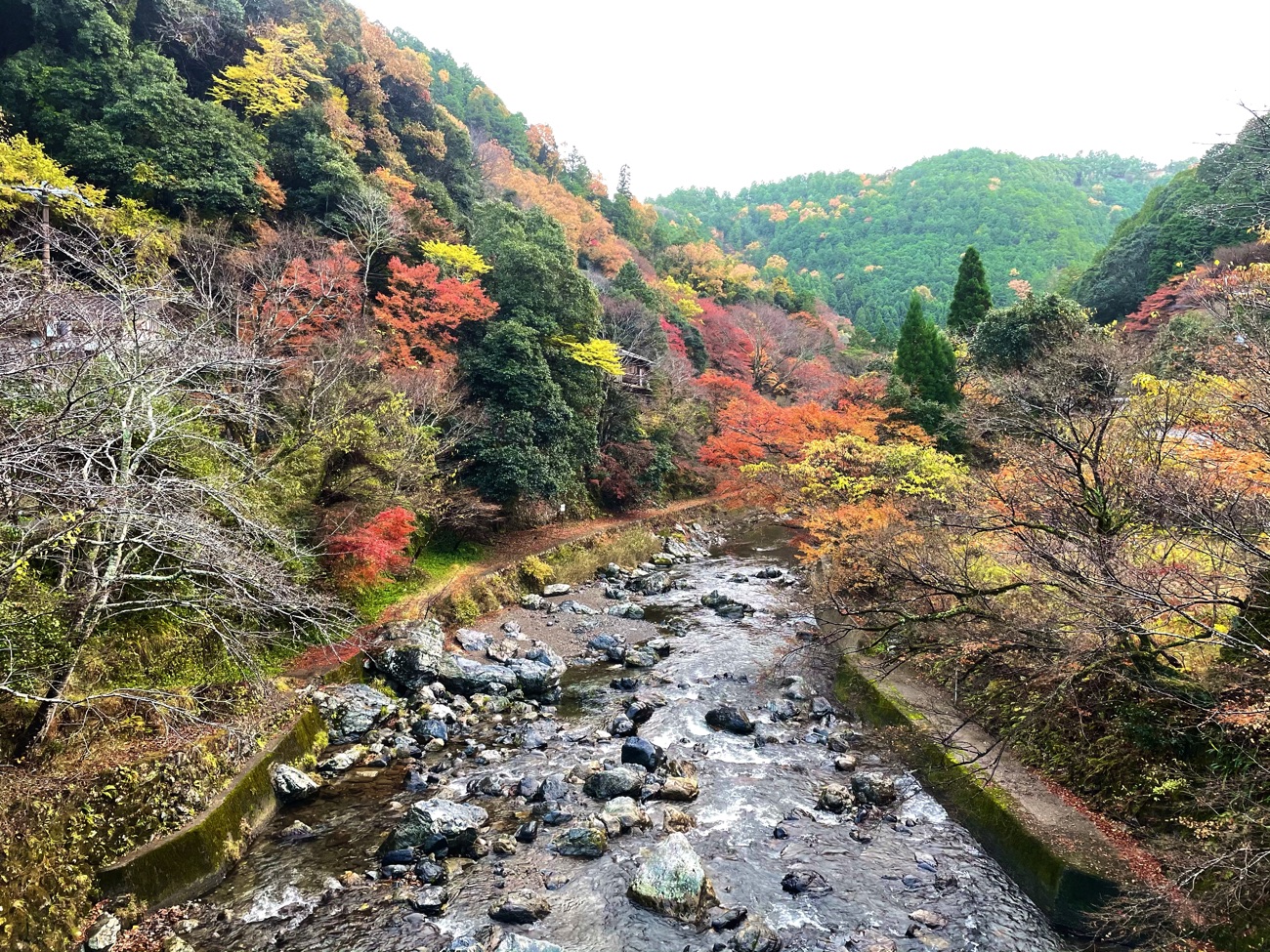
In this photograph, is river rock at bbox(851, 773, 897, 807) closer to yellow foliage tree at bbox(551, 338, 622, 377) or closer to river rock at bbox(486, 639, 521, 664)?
river rock at bbox(486, 639, 521, 664)

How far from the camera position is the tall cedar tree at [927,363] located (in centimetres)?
2442

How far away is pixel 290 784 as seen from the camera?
8.35 m

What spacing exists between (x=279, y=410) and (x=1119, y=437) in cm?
1750

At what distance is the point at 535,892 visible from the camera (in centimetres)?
673

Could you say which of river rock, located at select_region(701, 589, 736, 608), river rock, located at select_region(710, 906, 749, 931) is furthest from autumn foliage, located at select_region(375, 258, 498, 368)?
river rock, located at select_region(710, 906, 749, 931)

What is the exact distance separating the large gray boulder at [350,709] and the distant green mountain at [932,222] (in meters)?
55.2

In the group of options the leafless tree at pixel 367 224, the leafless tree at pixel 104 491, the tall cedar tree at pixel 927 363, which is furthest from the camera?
the tall cedar tree at pixel 927 363

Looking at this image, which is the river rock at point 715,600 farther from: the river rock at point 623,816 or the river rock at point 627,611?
the river rock at point 623,816

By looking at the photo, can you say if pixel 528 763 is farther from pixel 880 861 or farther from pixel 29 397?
pixel 29 397

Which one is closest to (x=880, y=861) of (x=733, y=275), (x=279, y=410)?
(x=279, y=410)

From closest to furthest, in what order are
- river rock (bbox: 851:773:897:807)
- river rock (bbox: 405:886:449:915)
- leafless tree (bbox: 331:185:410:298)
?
river rock (bbox: 405:886:449:915)
river rock (bbox: 851:773:897:807)
leafless tree (bbox: 331:185:410:298)

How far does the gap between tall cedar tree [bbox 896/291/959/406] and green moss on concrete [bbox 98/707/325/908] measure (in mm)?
24286

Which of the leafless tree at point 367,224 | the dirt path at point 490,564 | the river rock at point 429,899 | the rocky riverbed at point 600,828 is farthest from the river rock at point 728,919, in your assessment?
the leafless tree at point 367,224

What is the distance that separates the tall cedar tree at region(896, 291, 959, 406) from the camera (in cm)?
2442
